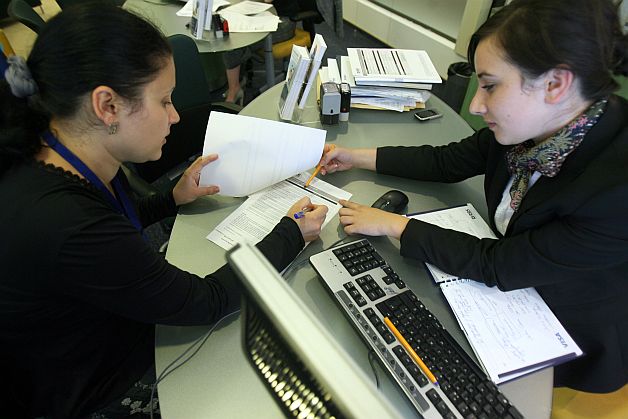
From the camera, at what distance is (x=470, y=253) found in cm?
86

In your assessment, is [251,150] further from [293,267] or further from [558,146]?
[558,146]

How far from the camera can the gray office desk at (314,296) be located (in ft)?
2.19

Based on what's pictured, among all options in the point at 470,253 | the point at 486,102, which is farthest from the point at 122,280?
the point at 486,102

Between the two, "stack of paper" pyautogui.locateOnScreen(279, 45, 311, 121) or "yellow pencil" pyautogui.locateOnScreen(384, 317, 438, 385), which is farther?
"stack of paper" pyautogui.locateOnScreen(279, 45, 311, 121)

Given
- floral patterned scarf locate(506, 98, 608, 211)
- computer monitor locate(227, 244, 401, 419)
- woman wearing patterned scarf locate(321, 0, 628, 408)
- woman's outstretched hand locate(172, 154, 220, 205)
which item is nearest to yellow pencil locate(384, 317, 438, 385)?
woman wearing patterned scarf locate(321, 0, 628, 408)

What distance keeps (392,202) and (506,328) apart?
1.34 ft

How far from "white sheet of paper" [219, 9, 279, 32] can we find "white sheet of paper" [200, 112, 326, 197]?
55.1 inches

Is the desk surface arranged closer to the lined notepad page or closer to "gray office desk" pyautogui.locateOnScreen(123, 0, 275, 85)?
"gray office desk" pyautogui.locateOnScreen(123, 0, 275, 85)

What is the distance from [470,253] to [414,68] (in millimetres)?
885

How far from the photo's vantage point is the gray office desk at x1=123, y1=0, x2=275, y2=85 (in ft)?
6.69

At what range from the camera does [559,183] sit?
Result: 812 mm

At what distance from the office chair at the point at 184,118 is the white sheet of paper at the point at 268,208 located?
55cm

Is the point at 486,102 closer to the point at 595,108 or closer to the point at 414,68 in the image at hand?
the point at 595,108

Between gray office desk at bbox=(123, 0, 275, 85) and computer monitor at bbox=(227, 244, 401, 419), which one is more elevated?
computer monitor at bbox=(227, 244, 401, 419)
